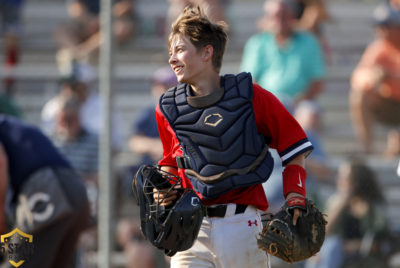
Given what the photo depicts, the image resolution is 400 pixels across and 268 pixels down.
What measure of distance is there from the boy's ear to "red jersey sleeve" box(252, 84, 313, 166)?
26 centimetres

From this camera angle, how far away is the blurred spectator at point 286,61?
6.70 meters

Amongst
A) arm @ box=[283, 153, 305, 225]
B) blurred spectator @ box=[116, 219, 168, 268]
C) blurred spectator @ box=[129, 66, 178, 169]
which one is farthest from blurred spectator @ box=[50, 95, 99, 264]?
arm @ box=[283, 153, 305, 225]

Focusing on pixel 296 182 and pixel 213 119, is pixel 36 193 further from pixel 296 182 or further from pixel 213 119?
pixel 296 182

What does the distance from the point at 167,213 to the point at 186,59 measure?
2.22 ft

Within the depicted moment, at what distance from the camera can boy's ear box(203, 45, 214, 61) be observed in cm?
337

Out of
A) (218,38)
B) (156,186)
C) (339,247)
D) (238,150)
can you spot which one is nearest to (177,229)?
(156,186)

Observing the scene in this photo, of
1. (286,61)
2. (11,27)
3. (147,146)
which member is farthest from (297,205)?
(11,27)

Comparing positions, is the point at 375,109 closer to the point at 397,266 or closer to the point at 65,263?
the point at 397,266

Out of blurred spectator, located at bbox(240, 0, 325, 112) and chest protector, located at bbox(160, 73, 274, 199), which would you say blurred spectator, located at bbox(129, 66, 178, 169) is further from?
chest protector, located at bbox(160, 73, 274, 199)

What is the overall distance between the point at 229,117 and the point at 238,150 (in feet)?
0.49

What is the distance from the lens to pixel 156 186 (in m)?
3.27

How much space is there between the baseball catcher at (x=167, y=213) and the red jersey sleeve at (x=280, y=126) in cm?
44

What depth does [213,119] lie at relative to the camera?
10.8 ft

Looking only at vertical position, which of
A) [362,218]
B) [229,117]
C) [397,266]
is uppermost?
[229,117]
